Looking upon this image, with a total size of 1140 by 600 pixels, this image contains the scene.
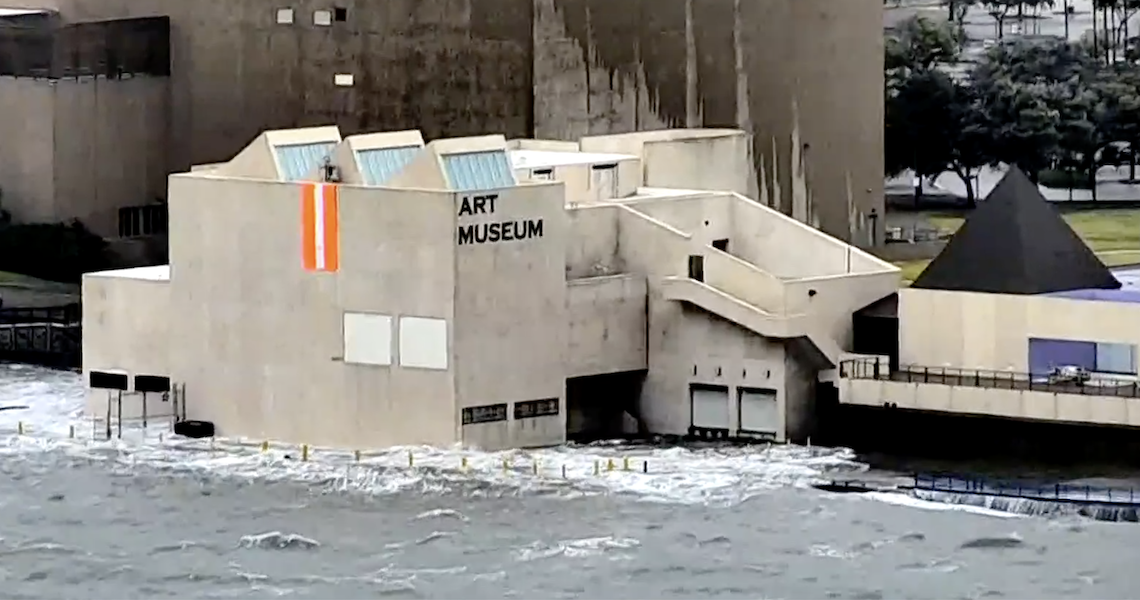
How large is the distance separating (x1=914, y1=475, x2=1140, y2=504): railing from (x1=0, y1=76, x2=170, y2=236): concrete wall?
113 feet

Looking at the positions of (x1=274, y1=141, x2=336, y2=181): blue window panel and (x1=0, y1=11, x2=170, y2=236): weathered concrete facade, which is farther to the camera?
(x1=0, y1=11, x2=170, y2=236): weathered concrete facade

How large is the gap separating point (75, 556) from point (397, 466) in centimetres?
1010

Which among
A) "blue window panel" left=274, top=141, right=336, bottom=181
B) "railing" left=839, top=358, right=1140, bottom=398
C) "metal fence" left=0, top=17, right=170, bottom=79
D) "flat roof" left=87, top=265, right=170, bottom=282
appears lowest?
"railing" left=839, top=358, right=1140, bottom=398

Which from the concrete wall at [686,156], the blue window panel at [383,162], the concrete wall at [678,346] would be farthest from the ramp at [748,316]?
the concrete wall at [686,156]

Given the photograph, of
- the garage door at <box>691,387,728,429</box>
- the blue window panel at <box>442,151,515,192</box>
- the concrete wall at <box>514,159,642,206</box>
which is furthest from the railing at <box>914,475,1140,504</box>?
the concrete wall at <box>514,159,642,206</box>

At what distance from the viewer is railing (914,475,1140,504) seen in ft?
245

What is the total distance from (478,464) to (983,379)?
404 inches

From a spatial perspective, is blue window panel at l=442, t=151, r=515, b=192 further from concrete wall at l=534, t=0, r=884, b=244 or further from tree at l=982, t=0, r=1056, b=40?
tree at l=982, t=0, r=1056, b=40

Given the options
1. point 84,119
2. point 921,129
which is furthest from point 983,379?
point 921,129

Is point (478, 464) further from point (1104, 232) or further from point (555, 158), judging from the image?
point (1104, 232)

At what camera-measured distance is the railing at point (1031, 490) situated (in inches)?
2943

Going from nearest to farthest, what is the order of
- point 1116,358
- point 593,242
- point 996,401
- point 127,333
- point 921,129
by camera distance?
point 996,401, point 1116,358, point 593,242, point 127,333, point 921,129

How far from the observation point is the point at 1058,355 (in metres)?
81.6

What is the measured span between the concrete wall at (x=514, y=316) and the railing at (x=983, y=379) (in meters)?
5.95
